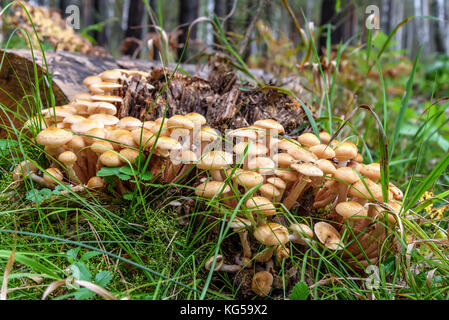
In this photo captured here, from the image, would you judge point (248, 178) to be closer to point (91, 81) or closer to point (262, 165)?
point (262, 165)

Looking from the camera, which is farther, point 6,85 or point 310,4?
point 310,4

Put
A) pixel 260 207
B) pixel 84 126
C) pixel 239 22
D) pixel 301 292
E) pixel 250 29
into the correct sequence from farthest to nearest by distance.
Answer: pixel 239 22, pixel 250 29, pixel 84 126, pixel 260 207, pixel 301 292

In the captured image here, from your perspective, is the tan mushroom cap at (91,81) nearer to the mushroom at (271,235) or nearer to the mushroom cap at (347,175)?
the mushroom at (271,235)

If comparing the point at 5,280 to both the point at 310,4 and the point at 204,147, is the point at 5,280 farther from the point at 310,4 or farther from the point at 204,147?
the point at 310,4

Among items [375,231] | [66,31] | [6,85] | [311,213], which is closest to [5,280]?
[311,213]

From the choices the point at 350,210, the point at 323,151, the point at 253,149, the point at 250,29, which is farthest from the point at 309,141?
the point at 250,29

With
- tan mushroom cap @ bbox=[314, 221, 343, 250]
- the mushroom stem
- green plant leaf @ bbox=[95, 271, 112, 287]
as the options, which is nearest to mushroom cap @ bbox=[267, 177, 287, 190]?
the mushroom stem

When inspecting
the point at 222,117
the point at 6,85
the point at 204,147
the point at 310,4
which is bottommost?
the point at 204,147
